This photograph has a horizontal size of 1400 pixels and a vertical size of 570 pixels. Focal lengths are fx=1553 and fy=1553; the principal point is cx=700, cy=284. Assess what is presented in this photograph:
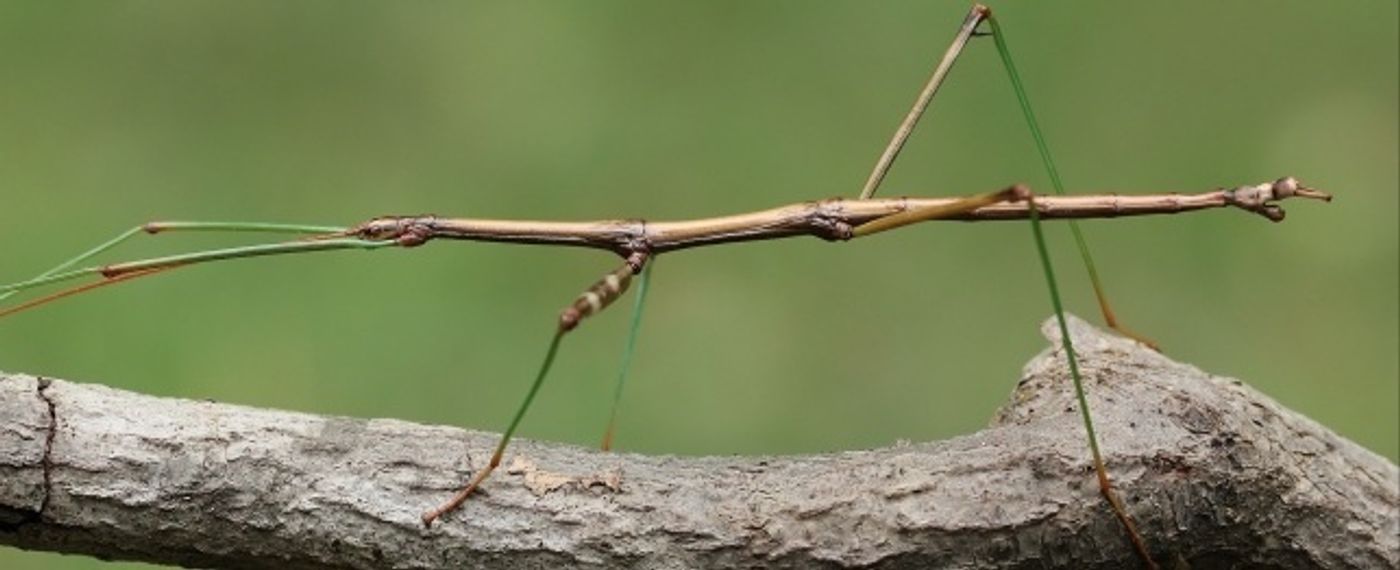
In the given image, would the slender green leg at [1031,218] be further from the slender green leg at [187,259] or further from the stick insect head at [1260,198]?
the slender green leg at [187,259]

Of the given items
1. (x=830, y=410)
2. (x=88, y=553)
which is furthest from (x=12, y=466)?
(x=830, y=410)

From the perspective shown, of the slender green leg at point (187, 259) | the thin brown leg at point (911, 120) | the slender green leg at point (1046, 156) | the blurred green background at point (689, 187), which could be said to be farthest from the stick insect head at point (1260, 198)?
the blurred green background at point (689, 187)

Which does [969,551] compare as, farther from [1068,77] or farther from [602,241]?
[1068,77]

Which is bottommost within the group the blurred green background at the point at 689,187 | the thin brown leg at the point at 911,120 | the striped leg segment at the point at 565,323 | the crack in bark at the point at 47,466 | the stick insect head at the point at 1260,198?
the crack in bark at the point at 47,466

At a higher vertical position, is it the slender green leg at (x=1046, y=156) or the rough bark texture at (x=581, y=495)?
the slender green leg at (x=1046, y=156)

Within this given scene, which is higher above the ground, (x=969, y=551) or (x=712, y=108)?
(x=712, y=108)

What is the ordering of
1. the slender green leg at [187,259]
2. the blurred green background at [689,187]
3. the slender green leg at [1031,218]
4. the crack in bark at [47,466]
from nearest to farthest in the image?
the crack in bark at [47,466] < the slender green leg at [1031,218] < the slender green leg at [187,259] < the blurred green background at [689,187]

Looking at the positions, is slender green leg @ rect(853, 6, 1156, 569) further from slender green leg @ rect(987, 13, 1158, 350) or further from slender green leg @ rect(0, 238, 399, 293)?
slender green leg @ rect(0, 238, 399, 293)

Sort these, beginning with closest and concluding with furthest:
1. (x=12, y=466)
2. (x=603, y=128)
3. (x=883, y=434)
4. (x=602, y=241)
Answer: (x=12, y=466), (x=602, y=241), (x=883, y=434), (x=603, y=128)
